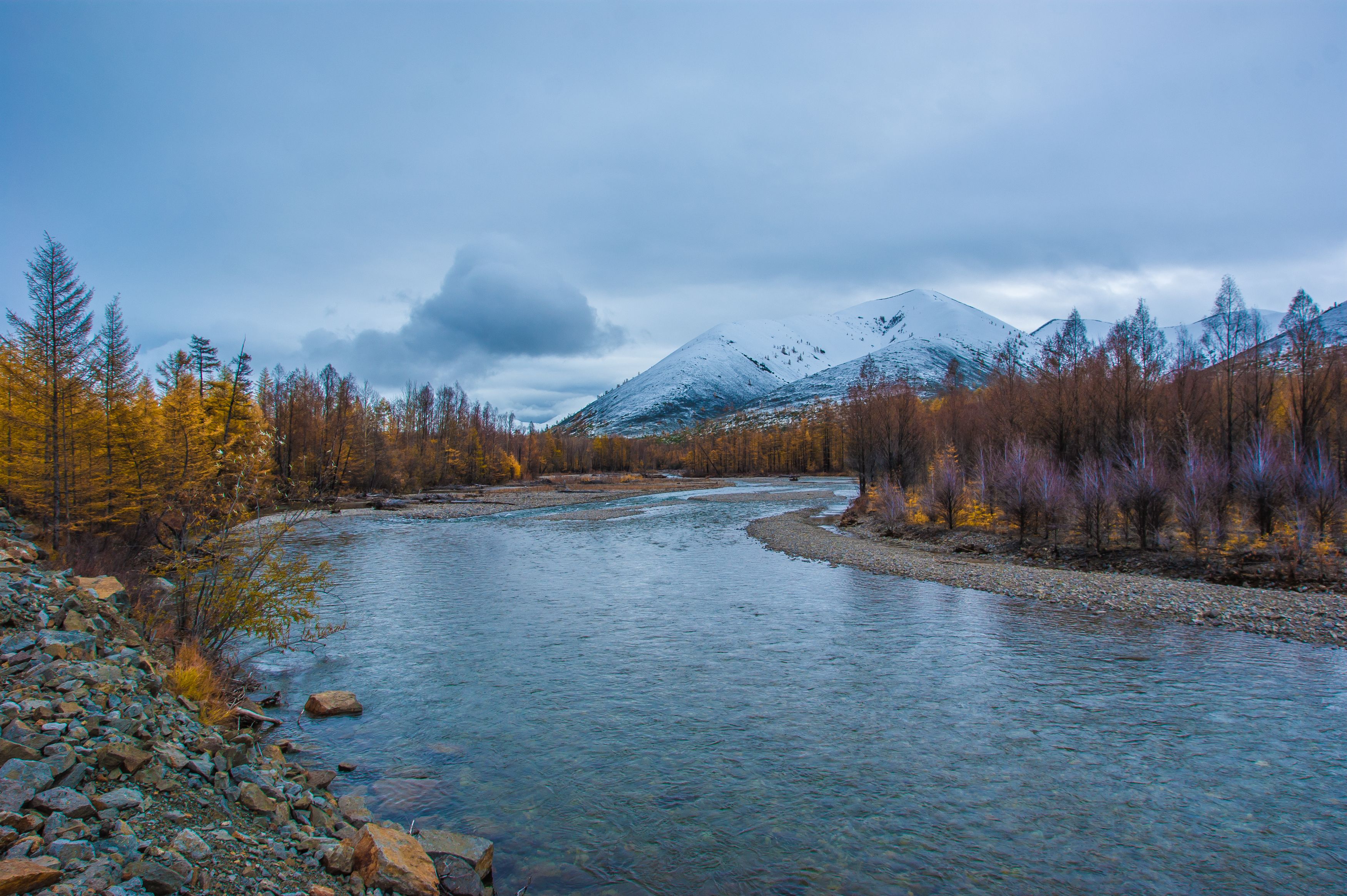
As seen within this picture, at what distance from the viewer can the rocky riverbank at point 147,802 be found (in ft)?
14.3

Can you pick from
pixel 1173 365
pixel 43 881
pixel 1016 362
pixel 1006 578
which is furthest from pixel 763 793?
pixel 1016 362

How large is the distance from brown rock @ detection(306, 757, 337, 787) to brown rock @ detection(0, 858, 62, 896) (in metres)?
4.21

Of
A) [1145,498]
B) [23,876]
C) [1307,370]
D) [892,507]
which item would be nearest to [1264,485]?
[1145,498]

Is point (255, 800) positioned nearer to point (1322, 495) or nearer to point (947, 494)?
point (1322, 495)

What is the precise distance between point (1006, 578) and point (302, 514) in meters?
22.8

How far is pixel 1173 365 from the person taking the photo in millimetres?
35188

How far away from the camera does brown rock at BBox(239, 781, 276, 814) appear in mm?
6094

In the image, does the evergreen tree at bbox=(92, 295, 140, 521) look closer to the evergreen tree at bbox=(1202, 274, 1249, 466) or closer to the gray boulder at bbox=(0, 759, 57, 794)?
the gray boulder at bbox=(0, 759, 57, 794)

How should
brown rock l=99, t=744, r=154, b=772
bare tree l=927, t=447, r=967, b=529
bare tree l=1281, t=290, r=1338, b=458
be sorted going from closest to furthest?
brown rock l=99, t=744, r=154, b=772 → bare tree l=1281, t=290, r=1338, b=458 → bare tree l=927, t=447, r=967, b=529

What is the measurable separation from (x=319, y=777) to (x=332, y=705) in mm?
3302

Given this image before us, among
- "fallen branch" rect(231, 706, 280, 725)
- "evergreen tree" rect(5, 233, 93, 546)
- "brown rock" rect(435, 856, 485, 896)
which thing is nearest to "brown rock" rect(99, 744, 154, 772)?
"brown rock" rect(435, 856, 485, 896)

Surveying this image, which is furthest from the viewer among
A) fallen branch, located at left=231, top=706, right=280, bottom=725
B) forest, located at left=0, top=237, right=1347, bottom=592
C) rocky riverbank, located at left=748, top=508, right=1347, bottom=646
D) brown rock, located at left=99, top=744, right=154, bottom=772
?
forest, located at left=0, top=237, right=1347, bottom=592

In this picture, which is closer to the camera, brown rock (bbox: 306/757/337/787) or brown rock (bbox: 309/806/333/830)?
brown rock (bbox: 309/806/333/830)

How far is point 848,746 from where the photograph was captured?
9.76 meters
